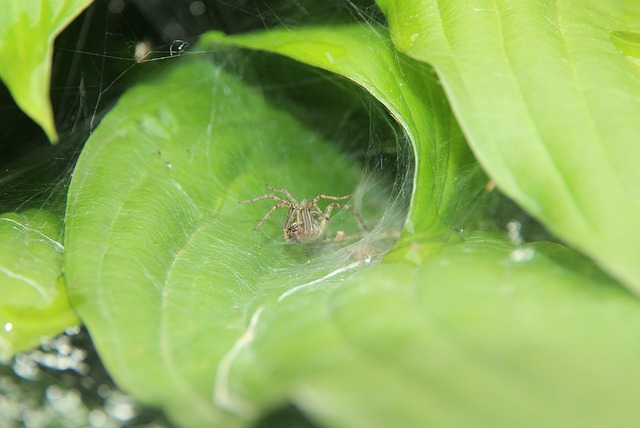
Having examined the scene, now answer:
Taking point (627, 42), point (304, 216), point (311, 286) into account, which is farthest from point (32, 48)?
point (627, 42)

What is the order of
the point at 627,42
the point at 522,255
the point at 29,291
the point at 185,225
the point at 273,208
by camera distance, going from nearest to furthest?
the point at 522,255, the point at 29,291, the point at 627,42, the point at 185,225, the point at 273,208

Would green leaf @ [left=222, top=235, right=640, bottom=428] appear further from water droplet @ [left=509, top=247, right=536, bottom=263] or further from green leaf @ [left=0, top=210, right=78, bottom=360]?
green leaf @ [left=0, top=210, right=78, bottom=360]

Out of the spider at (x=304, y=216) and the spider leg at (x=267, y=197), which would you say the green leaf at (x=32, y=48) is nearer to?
the spider leg at (x=267, y=197)

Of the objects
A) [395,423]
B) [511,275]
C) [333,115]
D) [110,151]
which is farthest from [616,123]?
[110,151]

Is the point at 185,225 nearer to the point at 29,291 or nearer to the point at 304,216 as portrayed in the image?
the point at 29,291

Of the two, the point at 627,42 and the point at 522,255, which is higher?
the point at 627,42

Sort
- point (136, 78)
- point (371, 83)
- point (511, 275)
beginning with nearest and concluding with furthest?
point (511, 275), point (371, 83), point (136, 78)

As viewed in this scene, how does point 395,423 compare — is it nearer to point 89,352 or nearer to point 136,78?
point 89,352
